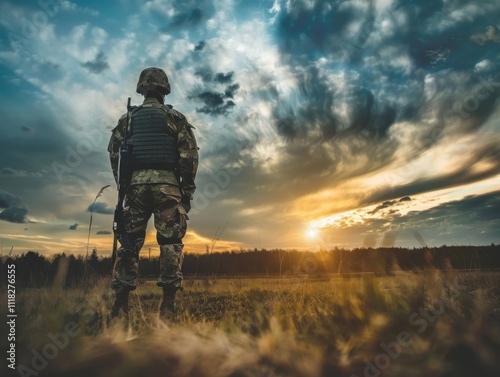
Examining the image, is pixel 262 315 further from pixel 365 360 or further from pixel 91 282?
pixel 91 282

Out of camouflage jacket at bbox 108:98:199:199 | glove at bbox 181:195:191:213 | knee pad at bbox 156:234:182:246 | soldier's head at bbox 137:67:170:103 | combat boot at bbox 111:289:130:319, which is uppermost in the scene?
soldier's head at bbox 137:67:170:103

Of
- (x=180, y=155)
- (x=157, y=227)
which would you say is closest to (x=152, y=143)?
(x=180, y=155)

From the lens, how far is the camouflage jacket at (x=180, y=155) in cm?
437

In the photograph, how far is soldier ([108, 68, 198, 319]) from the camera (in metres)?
4.16

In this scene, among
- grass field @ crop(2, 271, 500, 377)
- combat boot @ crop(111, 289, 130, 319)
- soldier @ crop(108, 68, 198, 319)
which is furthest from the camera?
soldier @ crop(108, 68, 198, 319)

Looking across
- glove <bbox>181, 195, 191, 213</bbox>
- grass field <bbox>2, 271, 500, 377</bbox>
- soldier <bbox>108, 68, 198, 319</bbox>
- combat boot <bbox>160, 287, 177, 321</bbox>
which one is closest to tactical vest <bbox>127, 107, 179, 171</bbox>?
soldier <bbox>108, 68, 198, 319</bbox>

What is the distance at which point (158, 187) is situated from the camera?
4.31 meters

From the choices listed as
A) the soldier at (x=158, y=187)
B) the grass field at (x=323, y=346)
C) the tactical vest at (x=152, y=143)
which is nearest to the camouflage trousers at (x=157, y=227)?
the soldier at (x=158, y=187)

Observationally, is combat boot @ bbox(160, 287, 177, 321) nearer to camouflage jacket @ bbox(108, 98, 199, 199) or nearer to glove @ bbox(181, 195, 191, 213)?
glove @ bbox(181, 195, 191, 213)

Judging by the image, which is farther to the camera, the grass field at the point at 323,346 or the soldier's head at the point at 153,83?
the soldier's head at the point at 153,83

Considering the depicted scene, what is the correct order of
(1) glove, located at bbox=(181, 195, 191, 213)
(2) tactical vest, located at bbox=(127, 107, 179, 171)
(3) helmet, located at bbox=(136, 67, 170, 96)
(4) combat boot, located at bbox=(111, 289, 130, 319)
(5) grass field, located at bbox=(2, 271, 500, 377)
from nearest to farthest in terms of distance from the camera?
(5) grass field, located at bbox=(2, 271, 500, 377), (4) combat boot, located at bbox=(111, 289, 130, 319), (2) tactical vest, located at bbox=(127, 107, 179, 171), (1) glove, located at bbox=(181, 195, 191, 213), (3) helmet, located at bbox=(136, 67, 170, 96)

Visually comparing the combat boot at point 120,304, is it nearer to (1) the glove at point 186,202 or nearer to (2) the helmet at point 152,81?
(1) the glove at point 186,202

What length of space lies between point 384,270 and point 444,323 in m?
0.90

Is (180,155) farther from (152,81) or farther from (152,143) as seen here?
(152,81)
